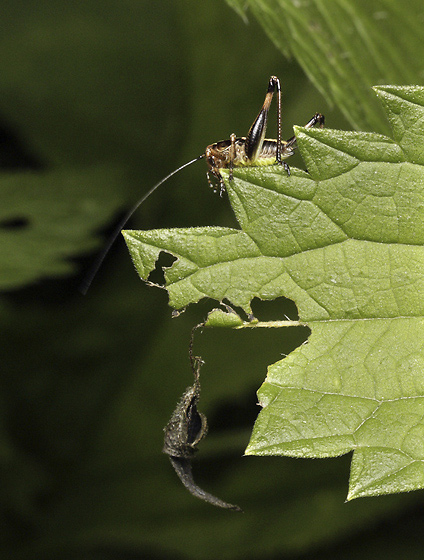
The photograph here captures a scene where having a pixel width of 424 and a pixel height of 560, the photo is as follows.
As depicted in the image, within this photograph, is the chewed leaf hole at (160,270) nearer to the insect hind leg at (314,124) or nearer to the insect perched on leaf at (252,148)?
the insect perched on leaf at (252,148)

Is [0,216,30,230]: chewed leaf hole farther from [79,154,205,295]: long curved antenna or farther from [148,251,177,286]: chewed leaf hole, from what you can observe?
[148,251,177,286]: chewed leaf hole

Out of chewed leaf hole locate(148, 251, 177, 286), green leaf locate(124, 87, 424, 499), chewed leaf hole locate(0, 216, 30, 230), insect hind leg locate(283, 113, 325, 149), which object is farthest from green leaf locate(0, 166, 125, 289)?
green leaf locate(124, 87, 424, 499)

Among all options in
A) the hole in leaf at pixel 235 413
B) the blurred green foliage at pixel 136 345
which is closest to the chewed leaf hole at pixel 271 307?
the blurred green foliage at pixel 136 345

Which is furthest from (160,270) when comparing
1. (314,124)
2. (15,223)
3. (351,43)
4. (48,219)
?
(351,43)

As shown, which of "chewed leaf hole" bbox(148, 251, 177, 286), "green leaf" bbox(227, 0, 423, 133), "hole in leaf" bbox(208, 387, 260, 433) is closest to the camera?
"green leaf" bbox(227, 0, 423, 133)

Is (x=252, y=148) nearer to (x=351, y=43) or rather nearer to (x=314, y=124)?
(x=314, y=124)

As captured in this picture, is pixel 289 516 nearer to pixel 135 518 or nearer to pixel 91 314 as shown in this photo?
pixel 135 518
